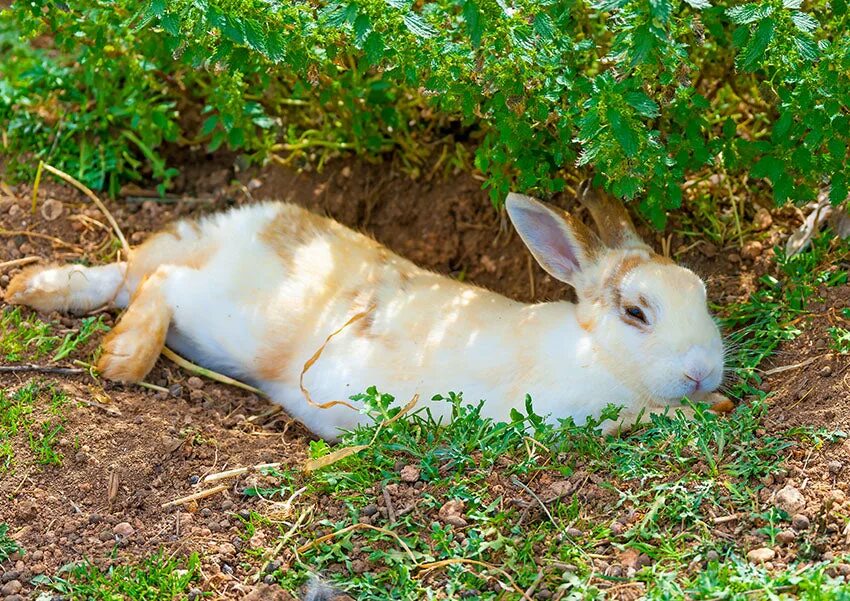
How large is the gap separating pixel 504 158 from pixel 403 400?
968 mm

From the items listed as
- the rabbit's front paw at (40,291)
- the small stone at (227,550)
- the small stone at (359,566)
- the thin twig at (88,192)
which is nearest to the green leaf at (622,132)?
the small stone at (359,566)

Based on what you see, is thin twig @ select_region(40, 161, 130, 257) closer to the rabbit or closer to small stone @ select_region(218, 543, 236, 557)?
the rabbit

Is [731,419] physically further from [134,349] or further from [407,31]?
[134,349]

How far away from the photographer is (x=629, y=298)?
407 centimetres

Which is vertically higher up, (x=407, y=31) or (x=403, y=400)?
(x=407, y=31)

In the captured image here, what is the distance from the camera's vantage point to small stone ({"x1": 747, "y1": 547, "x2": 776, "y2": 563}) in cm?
313

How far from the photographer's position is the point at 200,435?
4.11 m

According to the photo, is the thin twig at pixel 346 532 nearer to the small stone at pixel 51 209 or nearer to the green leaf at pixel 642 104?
the green leaf at pixel 642 104

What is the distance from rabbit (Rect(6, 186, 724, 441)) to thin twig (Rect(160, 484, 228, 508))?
59 cm

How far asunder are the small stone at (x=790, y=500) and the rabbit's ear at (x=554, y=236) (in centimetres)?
127

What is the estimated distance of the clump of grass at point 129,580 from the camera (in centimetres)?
325

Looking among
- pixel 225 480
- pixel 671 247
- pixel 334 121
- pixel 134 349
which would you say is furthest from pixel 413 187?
pixel 225 480

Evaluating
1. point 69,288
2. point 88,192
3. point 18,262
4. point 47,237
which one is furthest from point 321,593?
point 88,192

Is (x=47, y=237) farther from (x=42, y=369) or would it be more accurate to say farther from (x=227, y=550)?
(x=227, y=550)
